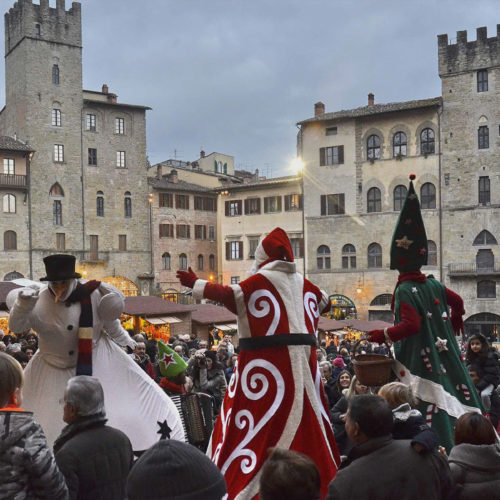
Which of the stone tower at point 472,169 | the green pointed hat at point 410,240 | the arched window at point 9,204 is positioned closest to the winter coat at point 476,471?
the green pointed hat at point 410,240

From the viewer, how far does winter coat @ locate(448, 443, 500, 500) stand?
352 centimetres

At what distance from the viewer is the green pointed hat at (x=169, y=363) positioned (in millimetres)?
6801

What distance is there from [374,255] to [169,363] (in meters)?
36.7

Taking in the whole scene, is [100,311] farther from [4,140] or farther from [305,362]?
[4,140]

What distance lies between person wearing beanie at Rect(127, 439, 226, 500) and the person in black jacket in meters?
5.23

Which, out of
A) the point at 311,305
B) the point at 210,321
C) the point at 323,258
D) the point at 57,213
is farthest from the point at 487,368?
the point at 57,213

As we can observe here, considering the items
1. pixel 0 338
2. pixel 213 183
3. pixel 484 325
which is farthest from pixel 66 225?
pixel 0 338

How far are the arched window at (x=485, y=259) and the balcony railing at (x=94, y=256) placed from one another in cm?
2242

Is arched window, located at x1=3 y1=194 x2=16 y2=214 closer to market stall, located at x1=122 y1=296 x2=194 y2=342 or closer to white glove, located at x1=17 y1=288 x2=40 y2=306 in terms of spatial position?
market stall, located at x1=122 y1=296 x2=194 y2=342

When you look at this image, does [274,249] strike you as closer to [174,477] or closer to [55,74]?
[174,477]

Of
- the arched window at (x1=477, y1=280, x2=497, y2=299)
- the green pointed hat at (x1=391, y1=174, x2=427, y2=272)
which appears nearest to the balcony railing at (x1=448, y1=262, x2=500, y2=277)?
the arched window at (x1=477, y1=280, x2=497, y2=299)

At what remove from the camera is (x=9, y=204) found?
41812mm

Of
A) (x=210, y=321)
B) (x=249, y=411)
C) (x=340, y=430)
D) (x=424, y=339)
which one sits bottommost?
(x=210, y=321)

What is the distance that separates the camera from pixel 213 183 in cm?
Result: 5334
